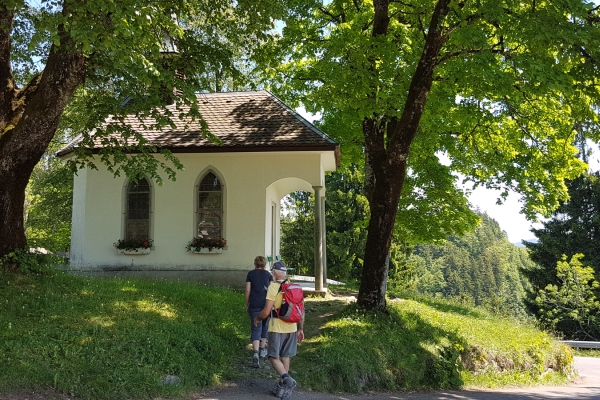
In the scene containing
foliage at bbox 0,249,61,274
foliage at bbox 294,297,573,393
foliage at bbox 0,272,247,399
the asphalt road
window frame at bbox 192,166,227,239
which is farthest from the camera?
window frame at bbox 192,166,227,239

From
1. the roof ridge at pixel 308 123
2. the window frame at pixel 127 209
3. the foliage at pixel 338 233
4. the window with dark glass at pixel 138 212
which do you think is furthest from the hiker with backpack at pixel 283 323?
the foliage at pixel 338 233

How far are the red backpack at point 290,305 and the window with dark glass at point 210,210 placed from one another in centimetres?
974

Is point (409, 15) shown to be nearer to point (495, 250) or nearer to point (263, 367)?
point (263, 367)

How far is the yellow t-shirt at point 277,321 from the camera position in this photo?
718 cm

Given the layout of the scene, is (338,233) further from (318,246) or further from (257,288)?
(257,288)

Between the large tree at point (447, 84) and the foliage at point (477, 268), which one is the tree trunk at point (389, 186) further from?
the foliage at point (477, 268)

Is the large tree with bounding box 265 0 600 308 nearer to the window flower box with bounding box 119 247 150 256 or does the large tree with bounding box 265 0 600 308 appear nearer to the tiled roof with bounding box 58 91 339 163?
the tiled roof with bounding box 58 91 339 163

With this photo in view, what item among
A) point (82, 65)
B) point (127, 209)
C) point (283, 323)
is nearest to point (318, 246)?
point (127, 209)

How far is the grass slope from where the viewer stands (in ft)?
23.2

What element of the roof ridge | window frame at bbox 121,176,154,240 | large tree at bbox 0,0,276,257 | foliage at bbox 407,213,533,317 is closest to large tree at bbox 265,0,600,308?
the roof ridge

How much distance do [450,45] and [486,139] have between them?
16.9 feet

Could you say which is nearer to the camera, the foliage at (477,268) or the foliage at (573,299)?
the foliage at (573,299)

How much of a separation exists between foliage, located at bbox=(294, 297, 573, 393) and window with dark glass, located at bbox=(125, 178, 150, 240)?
6.22m

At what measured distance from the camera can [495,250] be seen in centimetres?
11775
